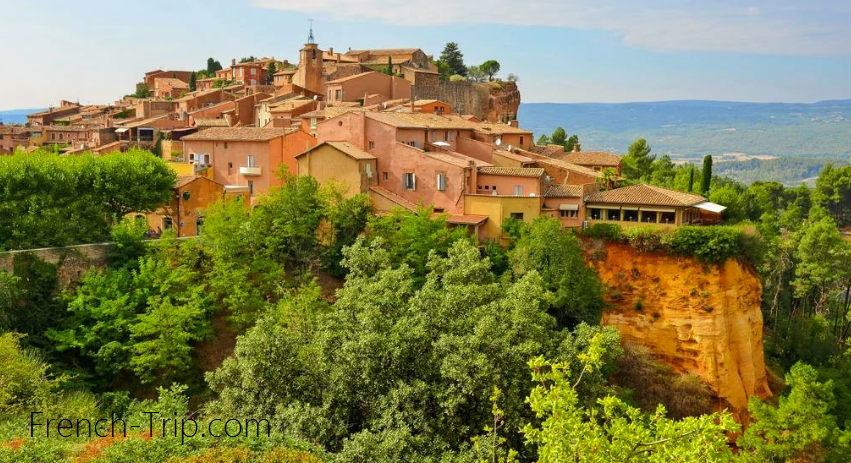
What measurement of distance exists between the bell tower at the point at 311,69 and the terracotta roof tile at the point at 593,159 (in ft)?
77.5

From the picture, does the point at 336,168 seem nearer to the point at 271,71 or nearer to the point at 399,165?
the point at 399,165

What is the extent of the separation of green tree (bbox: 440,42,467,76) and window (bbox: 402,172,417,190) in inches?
2048

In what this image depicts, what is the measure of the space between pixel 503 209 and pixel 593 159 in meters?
14.4

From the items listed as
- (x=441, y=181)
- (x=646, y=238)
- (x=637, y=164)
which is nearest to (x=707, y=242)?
(x=646, y=238)

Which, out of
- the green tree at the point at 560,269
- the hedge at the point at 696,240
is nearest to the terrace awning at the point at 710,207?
the hedge at the point at 696,240

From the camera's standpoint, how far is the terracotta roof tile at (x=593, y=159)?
4730 cm

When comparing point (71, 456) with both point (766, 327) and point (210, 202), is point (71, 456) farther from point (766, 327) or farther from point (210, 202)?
point (766, 327)

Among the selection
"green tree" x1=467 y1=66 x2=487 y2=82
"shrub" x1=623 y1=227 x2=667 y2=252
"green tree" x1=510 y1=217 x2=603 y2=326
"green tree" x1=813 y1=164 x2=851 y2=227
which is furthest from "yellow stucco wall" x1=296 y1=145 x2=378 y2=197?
"green tree" x1=813 y1=164 x2=851 y2=227

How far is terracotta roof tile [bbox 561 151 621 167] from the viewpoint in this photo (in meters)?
47.3

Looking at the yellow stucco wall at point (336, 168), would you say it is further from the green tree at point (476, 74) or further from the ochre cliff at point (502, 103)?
the green tree at point (476, 74)

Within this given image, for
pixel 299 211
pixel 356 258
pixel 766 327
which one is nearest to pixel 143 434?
pixel 356 258

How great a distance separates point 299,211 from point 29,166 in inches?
421

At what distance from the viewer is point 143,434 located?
17.1 m

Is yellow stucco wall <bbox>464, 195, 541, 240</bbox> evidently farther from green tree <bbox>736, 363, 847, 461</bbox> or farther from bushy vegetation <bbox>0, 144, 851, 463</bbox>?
green tree <bbox>736, 363, 847, 461</bbox>
